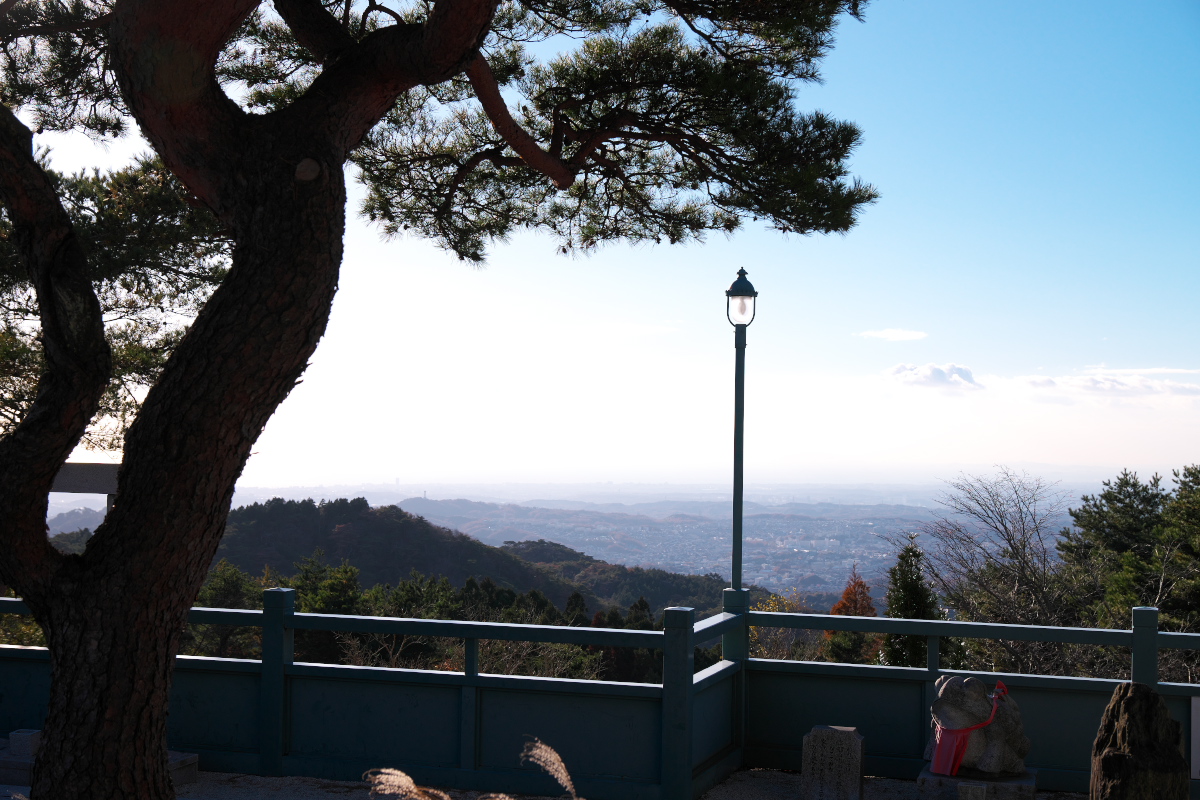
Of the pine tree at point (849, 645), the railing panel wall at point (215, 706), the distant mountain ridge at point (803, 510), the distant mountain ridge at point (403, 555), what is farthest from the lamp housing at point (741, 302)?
the distant mountain ridge at point (403, 555)

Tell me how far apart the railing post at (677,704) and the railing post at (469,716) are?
112cm

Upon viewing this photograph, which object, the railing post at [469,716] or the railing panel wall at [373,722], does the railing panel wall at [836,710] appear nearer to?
the railing post at [469,716]

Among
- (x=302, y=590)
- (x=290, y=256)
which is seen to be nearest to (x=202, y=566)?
(x=290, y=256)

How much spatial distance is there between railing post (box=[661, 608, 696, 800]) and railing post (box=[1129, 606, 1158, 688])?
253 centimetres

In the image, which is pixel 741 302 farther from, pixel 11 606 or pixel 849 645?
pixel 849 645

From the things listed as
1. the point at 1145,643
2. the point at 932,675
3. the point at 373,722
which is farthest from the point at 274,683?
the point at 1145,643

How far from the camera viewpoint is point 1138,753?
386 cm

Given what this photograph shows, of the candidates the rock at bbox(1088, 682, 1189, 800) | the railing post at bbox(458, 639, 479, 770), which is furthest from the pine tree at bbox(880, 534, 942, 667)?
the rock at bbox(1088, 682, 1189, 800)

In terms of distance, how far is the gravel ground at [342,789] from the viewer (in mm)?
5273

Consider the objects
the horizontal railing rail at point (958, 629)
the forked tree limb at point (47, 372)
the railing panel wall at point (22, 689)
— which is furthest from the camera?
the railing panel wall at point (22, 689)

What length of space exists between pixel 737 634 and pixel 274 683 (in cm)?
287

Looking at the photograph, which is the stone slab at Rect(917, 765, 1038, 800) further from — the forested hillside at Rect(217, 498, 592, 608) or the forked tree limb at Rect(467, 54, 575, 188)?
the forested hillside at Rect(217, 498, 592, 608)

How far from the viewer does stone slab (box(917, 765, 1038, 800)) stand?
15.7 feet

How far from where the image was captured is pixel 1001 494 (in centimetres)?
1397
